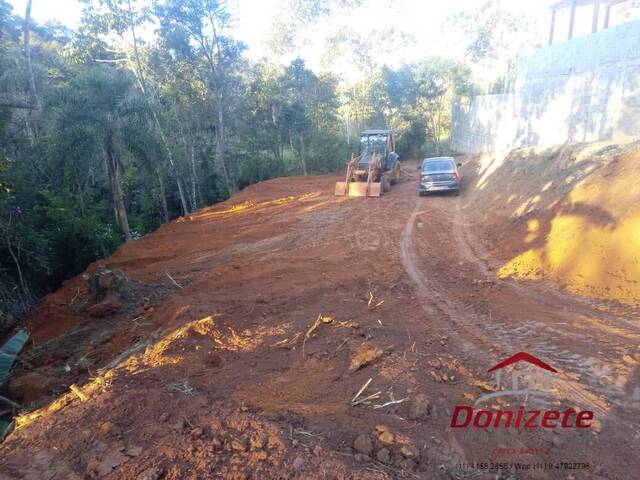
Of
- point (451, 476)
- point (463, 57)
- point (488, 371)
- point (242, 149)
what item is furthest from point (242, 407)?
point (463, 57)

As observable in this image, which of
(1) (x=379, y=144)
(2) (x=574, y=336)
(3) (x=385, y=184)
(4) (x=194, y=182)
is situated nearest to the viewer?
(2) (x=574, y=336)

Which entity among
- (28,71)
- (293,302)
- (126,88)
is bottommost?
(293,302)

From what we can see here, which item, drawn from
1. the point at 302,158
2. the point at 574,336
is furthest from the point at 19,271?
the point at 302,158

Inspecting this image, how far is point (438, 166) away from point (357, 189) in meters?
3.66

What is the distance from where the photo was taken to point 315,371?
16.8 ft

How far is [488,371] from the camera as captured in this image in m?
5.06

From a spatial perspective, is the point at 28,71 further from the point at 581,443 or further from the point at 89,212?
the point at 581,443

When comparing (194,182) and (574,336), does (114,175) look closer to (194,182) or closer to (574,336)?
(194,182)

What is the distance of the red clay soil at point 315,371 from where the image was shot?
11.3ft

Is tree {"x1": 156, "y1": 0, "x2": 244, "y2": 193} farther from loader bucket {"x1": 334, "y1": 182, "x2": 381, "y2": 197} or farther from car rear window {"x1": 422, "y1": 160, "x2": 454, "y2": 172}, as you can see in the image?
car rear window {"x1": 422, "y1": 160, "x2": 454, "y2": 172}

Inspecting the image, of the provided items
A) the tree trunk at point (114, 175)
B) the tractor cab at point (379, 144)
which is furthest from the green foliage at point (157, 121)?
the tractor cab at point (379, 144)

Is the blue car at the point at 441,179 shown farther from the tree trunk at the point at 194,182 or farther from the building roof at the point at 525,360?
the building roof at the point at 525,360

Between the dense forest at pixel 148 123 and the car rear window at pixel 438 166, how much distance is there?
35.6 feet

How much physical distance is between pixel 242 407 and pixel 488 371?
2939 millimetres
